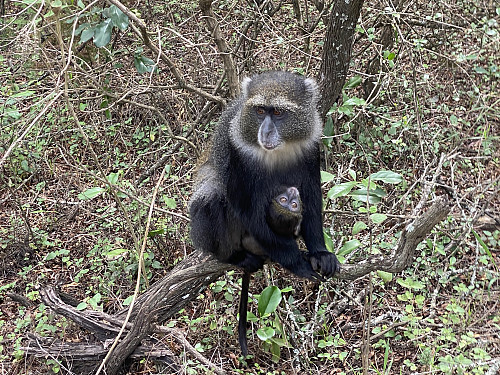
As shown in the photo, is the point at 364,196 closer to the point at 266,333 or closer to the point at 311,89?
the point at 311,89

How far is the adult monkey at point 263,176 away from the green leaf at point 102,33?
1.09 metres

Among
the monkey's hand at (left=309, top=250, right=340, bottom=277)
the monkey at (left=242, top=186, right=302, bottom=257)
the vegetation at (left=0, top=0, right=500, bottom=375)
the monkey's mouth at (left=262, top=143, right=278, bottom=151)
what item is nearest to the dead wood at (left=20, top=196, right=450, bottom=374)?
the vegetation at (left=0, top=0, right=500, bottom=375)

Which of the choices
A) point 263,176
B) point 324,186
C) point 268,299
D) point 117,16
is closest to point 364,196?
point 263,176

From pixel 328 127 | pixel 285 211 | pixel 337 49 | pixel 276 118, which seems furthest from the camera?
pixel 328 127

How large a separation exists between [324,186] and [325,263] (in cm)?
151

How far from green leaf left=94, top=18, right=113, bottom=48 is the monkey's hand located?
2.26 meters

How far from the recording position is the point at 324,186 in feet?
16.6

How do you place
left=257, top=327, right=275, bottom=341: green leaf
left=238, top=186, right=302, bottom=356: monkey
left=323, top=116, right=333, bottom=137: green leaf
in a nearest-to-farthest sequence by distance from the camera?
1. left=238, top=186, right=302, bottom=356: monkey
2. left=257, top=327, right=275, bottom=341: green leaf
3. left=323, top=116, right=333, bottom=137: green leaf

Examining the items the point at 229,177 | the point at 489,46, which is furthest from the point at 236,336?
the point at 489,46

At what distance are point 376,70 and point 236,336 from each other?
3275 mm

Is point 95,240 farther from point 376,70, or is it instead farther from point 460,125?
point 460,125

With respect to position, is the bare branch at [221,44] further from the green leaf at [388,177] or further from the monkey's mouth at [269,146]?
the green leaf at [388,177]

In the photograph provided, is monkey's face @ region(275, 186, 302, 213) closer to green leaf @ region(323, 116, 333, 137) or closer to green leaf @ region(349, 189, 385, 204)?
green leaf @ region(349, 189, 385, 204)

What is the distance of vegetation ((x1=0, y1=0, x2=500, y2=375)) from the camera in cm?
410
